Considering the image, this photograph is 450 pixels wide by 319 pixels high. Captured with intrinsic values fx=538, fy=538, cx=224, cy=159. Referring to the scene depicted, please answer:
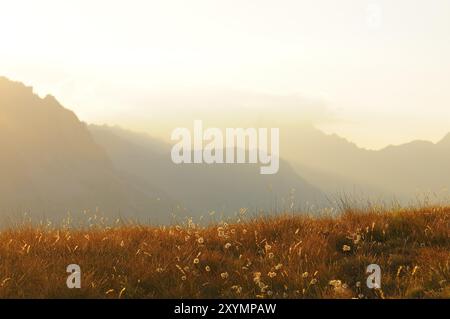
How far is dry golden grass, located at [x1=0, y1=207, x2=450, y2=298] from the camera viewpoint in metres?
6.71

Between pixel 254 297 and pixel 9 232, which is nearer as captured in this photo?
pixel 254 297

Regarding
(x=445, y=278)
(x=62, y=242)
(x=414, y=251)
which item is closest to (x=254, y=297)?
(x=445, y=278)

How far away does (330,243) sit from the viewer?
27.7 feet

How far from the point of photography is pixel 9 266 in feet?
23.5

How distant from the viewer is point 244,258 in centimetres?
786

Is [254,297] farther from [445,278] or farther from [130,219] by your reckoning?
[130,219]

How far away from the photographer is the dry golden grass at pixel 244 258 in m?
6.71
